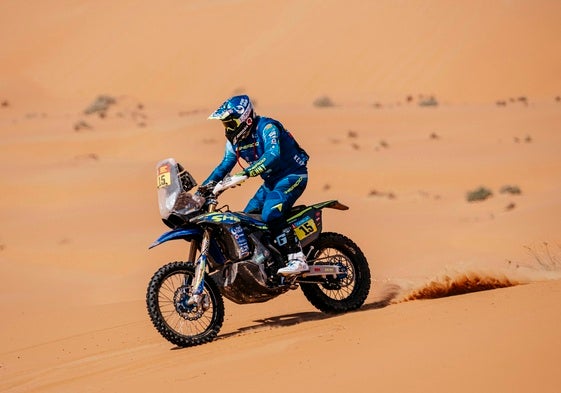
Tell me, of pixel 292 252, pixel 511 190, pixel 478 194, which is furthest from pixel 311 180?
pixel 292 252

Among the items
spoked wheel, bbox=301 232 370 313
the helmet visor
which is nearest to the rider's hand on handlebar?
the helmet visor

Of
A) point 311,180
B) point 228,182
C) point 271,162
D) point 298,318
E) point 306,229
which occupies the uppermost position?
point 311,180

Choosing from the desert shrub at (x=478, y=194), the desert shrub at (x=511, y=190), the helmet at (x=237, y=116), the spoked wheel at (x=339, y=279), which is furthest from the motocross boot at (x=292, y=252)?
the desert shrub at (x=511, y=190)

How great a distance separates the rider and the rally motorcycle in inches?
Answer: 3.9

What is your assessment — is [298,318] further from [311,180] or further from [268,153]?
[311,180]

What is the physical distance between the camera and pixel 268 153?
28.7 ft

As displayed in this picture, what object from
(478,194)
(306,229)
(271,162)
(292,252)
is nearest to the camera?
(271,162)

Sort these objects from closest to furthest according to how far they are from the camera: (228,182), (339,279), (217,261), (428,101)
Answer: (228,182), (217,261), (339,279), (428,101)

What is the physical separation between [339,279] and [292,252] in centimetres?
69

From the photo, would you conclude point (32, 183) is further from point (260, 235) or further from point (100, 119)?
point (260, 235)

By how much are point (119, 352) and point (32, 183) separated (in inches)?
599

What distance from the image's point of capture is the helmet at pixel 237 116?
8766mm

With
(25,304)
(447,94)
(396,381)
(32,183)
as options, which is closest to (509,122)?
(447,94)

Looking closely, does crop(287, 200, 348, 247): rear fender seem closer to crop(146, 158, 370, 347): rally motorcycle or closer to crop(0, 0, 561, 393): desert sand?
crop(146, 158, 370, 347): rally motorcycle
